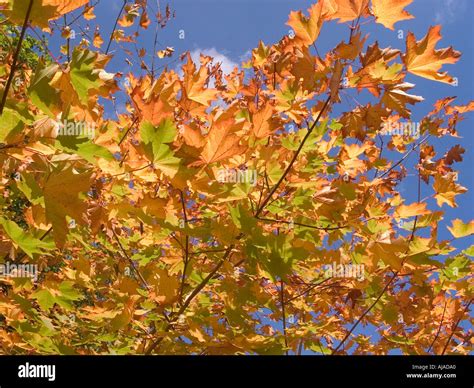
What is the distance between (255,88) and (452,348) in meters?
2.64

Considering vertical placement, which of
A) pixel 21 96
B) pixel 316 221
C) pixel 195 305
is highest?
pixel 21 96

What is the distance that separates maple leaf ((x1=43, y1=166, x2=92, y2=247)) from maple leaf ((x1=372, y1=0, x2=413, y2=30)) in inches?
38.1

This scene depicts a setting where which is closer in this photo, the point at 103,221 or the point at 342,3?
the point at 342,3

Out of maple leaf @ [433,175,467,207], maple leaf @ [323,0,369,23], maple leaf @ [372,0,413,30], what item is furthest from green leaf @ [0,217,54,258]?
maple leaf @ [433,175,467,207]

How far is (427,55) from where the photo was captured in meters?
1.27

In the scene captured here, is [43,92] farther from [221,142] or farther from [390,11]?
[390,11]

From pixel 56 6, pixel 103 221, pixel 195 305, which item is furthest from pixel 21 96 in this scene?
pixel 56 6

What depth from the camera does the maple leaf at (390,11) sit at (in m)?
1.27

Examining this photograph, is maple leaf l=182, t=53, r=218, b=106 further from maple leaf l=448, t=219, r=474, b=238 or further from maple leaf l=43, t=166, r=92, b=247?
maple leaf l=448, t=219, r=474, b=238

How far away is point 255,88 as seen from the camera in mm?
2295

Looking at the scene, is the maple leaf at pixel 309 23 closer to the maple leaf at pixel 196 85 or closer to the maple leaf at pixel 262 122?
the maple leaf at pixel 262 122

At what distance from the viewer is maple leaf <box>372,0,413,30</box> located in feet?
4.16
